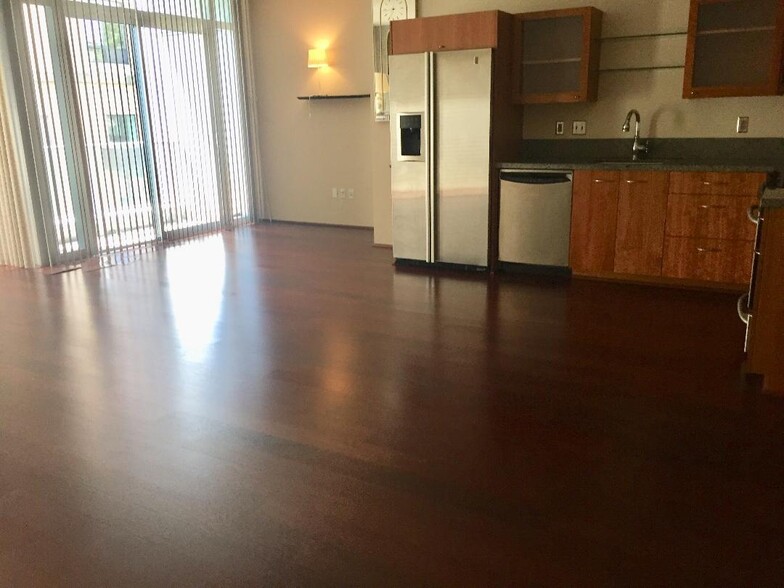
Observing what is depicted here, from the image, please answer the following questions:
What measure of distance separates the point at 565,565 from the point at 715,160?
13.0 ft

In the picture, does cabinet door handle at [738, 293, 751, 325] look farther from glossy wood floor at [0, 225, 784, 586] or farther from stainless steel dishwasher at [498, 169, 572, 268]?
stainless steel dishwasher at [498, 169, 572, 268]

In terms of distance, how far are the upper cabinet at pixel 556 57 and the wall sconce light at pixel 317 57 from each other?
268cm

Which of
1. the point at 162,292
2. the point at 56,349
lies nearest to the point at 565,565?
the point at 56,349

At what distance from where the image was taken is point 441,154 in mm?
5379

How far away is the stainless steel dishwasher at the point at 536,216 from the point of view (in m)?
5.06

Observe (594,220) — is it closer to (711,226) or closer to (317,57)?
(711,226)

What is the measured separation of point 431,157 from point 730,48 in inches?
89.9

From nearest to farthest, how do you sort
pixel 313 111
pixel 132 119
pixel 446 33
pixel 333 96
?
pixel 446 33, pixel 132 119, pixel 333 96, pixel 313 111

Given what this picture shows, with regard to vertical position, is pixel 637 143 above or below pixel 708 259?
above

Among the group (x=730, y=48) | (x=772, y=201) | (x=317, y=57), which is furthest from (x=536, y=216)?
(x=317, y=57)

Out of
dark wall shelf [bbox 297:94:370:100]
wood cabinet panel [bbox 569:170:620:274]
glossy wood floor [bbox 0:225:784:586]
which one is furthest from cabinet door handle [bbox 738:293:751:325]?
dark wall shelf [bbox 297:94:370:100]

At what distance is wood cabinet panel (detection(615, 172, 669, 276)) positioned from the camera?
471cm


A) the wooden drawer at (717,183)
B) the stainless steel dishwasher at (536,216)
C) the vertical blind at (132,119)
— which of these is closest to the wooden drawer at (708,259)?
the wooden drawer at (717,183)

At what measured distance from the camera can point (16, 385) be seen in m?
3.28
